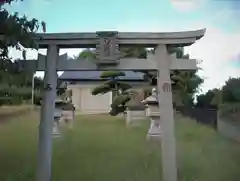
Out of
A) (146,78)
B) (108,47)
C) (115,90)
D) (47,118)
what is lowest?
(47,118)

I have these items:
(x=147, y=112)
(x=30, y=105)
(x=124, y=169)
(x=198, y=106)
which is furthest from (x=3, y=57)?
(x=198, y=106)

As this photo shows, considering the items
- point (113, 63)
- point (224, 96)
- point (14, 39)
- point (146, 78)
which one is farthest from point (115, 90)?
point (14, 39)

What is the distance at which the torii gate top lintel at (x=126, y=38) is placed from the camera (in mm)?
3012

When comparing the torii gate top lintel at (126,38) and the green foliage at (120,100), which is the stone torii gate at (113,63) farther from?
the green foliage at (120,100)

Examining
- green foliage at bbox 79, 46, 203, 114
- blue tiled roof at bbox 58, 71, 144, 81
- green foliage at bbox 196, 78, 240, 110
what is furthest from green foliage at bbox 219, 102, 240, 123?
blue tiled roof at bbox 58, 71, 144, 81

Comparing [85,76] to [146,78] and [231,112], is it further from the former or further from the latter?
[231,112]

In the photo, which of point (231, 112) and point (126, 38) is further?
point (231, 112)

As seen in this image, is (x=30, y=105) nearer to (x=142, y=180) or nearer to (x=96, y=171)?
(x=96, y=171)

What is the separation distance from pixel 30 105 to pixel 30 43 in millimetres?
1061

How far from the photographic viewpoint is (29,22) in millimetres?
2637

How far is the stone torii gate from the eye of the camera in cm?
301

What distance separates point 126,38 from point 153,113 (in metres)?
1.42

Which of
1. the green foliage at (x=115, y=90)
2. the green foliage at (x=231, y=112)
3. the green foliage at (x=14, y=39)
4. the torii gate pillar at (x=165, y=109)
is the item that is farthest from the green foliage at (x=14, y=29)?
the green foliage at (x=231, y=112)

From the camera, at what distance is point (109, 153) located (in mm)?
3549
